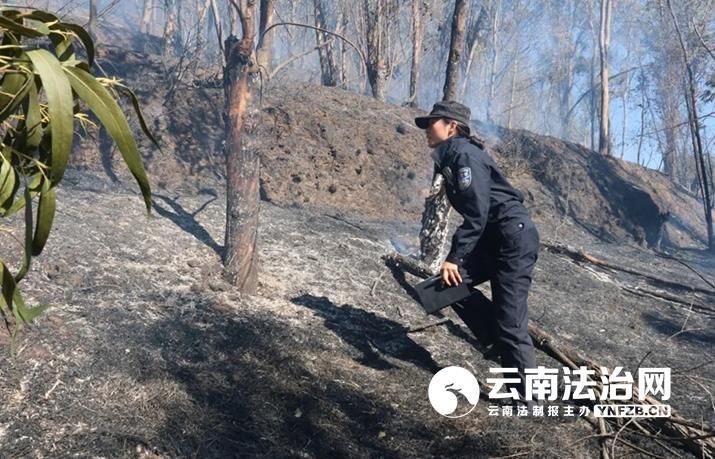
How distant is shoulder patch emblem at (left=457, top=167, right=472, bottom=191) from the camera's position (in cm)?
313

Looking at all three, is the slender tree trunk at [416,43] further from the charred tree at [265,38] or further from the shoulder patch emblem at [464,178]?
the shoulder patch emblem at [464,178]

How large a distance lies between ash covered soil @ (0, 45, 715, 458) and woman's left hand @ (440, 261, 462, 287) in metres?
0.72

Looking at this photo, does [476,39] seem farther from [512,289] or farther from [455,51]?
[512,289]

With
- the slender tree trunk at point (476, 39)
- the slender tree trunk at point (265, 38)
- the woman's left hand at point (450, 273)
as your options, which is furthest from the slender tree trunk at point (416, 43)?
the woman's left hand at point (450, 273)

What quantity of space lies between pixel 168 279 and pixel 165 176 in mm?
4441

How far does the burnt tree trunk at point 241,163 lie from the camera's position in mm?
4891

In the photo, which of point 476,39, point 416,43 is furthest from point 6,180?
point 476,39

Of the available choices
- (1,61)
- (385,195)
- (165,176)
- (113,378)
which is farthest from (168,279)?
(385,195)

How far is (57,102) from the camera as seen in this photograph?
1.02 meters

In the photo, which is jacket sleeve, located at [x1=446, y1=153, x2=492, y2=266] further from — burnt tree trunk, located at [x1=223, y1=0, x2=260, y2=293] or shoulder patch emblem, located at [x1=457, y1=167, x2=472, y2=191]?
burnt tree trunk, located at [x1=223, y1=0, x2=260, y2=293]

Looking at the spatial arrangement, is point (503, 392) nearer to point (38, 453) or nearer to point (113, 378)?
point (113, 378)

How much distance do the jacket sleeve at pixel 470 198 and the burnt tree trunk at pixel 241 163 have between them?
91.8 inches

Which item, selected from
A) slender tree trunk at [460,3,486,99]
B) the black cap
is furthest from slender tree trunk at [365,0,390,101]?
the black cap

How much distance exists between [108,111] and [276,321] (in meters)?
3.17
